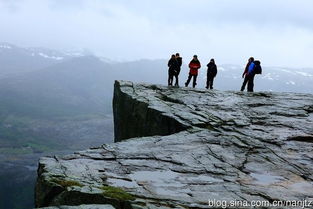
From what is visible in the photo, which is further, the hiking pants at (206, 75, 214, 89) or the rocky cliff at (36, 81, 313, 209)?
the hiking pants at (206, 75, 214, 89)

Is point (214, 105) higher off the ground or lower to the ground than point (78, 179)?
higher

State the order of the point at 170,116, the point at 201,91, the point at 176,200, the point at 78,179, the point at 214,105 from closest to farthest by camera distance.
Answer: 1. the point at 176,200
2. the point at 78,179
3. the point at 170,116
4. the point at 214,105
5. the point at 201,91

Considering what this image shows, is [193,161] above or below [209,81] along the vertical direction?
below

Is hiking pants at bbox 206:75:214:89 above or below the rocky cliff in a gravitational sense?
above

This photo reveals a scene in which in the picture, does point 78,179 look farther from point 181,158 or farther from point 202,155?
point 202,155

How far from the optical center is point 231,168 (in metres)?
19.8

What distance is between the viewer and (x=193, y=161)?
2055 cm

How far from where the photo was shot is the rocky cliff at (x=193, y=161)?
15961 millimetres

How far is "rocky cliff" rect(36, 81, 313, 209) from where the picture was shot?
52.4 feet

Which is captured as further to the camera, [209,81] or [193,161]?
[209,81]

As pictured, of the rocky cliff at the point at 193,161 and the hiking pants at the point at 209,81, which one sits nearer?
the rocky cliff at the point at 193,161

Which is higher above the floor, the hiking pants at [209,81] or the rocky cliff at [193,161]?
the hiking pants at [209,81]

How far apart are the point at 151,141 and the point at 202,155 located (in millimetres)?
3965

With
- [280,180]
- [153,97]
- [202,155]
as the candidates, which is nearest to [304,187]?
[280,180]
